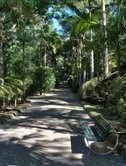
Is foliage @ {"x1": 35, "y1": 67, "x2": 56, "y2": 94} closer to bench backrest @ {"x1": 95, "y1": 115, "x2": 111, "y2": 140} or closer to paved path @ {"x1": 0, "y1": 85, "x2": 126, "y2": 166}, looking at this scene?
paved path @ {"x1": 0, "y1": 85, "x2": 126, "y2": 166}

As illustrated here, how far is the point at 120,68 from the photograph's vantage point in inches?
885

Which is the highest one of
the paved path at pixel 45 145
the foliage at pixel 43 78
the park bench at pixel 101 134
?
the foliage at pixel 43 78

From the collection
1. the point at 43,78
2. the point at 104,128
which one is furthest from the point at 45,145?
the point at 43,78

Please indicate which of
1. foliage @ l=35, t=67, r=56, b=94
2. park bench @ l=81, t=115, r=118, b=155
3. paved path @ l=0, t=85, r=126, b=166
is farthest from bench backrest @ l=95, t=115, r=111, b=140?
foliage @ l=35, t=67, r=56, b=94

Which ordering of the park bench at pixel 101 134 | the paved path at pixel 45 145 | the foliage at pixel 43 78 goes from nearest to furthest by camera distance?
1. the paved path at pixel 45 145
2. the park bench at pixel 101 134
3. the foliage at pixel 43 78

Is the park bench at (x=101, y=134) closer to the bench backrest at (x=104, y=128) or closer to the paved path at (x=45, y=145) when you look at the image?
the bench backrest at (x=104, y=128)

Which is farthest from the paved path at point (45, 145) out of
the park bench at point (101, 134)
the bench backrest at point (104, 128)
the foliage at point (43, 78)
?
the foliage at point (43, 78)

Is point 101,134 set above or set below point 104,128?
below

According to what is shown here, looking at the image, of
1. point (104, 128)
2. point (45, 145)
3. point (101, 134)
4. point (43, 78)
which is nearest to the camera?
point (104, 128)

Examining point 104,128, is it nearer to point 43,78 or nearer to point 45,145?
point 45,145

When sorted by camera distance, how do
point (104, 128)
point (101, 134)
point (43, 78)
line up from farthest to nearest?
1. point (43, 78)
2. point (101, 134)
3. point (104, 128)

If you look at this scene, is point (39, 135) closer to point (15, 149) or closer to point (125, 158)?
point (15, 149)

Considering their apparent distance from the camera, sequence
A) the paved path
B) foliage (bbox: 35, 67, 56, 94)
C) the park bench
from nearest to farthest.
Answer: the paved path
the park bench
foliage (bbox: 35, 67, 56, 94)

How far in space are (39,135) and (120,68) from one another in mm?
11056
